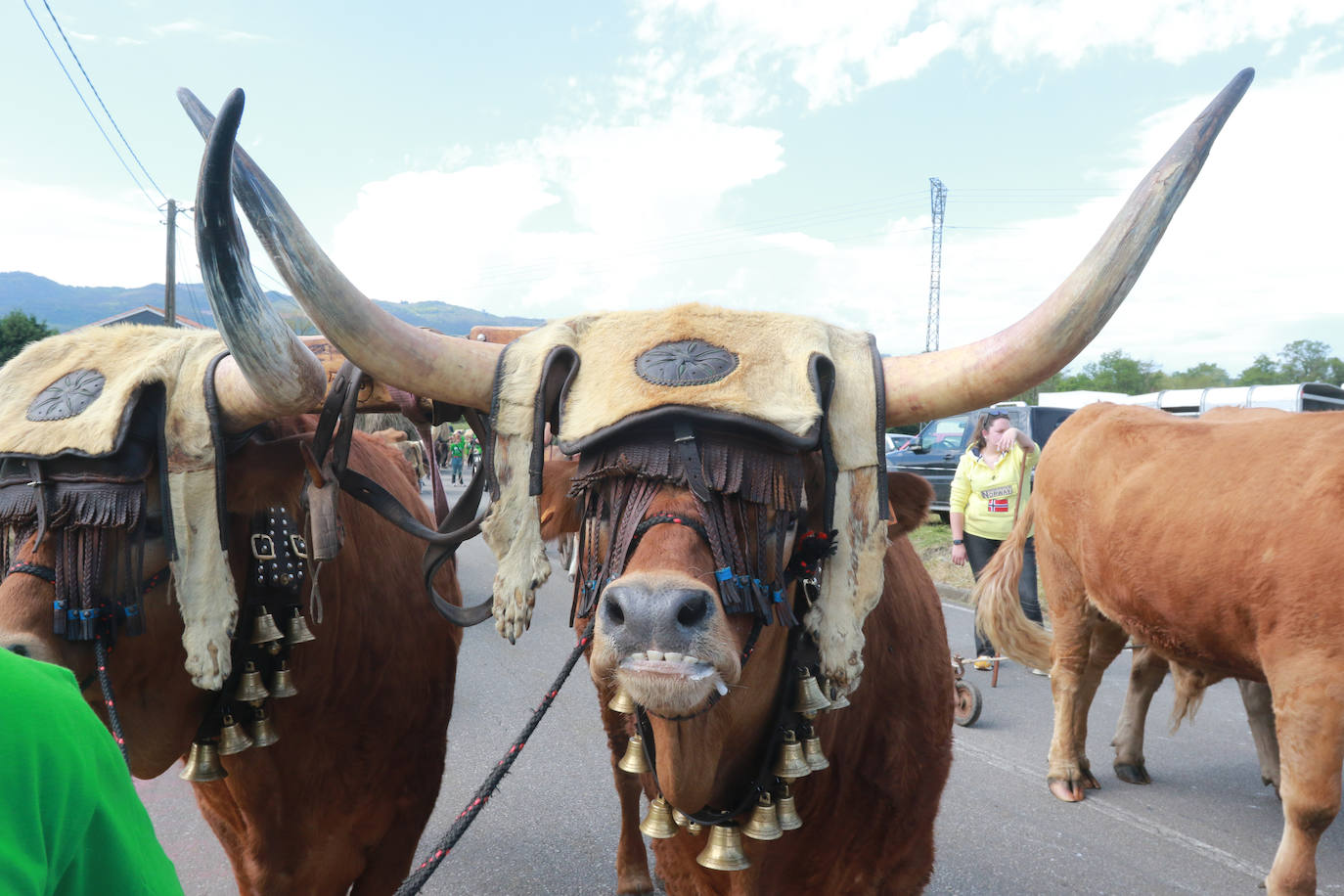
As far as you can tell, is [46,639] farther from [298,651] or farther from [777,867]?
[777,867]

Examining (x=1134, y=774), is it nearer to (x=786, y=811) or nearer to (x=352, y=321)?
(x=786, y=811)

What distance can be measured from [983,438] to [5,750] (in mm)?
6394

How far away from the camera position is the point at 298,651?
233cm

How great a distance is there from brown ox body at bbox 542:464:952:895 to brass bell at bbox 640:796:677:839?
13 cm

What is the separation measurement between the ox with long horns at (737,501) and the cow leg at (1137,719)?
3007 mm

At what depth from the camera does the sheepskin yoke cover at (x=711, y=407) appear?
163 cm

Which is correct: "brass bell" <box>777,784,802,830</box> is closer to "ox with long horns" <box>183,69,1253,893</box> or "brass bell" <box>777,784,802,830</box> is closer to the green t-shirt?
"ox with long horns" <box>183,69,1253,893</box>

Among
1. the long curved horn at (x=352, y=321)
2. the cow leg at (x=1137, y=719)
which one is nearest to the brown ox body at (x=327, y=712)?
the long curved horn at (x=352, y=321)

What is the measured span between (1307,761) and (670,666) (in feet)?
9.28

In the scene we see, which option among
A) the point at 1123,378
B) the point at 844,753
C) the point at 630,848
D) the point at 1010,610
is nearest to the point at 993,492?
the point at 1010,610

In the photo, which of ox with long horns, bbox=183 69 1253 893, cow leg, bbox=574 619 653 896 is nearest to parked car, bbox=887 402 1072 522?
cow leg, bbox=574 619 653 896

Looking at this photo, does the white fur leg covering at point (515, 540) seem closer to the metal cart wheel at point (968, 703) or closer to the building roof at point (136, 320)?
the building roof at point (136, 320)

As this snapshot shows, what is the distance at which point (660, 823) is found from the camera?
1848 millimetres

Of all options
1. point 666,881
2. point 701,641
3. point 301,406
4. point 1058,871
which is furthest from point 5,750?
point 1058,871
